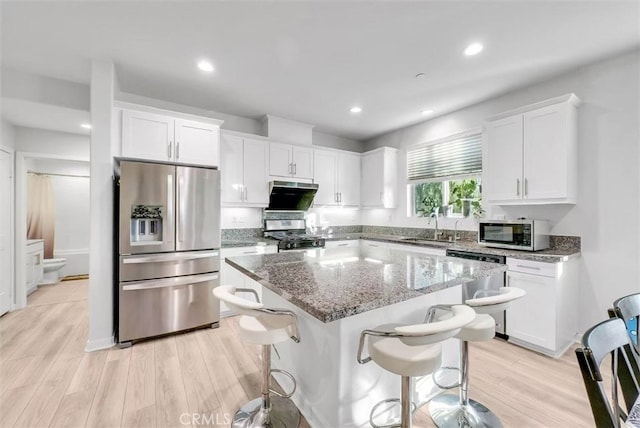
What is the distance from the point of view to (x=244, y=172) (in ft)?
12.5

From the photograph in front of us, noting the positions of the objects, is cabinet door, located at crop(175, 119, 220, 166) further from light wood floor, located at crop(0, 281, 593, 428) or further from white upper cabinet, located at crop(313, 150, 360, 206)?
light wood floor, located at crop(0, 281, 593, 428)

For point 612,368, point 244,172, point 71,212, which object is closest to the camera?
point 612,368

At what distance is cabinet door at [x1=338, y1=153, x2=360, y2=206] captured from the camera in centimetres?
477

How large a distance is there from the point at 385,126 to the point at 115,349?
4504mm

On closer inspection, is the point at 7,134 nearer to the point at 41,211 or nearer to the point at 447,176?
the point at 41,211

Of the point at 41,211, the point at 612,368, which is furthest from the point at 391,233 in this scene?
the point at 41,211

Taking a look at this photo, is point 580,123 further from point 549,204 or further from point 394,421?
point 394,421

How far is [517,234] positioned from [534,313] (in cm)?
75

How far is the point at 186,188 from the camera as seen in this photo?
292cm

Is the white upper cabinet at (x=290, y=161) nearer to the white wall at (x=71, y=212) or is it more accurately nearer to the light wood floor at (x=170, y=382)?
the light wood floor at (x=170, y=382)

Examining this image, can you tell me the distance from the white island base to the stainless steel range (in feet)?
6.13

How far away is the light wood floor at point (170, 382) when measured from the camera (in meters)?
1.72

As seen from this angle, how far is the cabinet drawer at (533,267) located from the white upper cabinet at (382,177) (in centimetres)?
218

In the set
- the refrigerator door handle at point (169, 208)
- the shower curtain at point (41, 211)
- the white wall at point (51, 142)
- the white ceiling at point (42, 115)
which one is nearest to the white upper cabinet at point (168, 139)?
the refrigerator door handle at point (169, 208)
